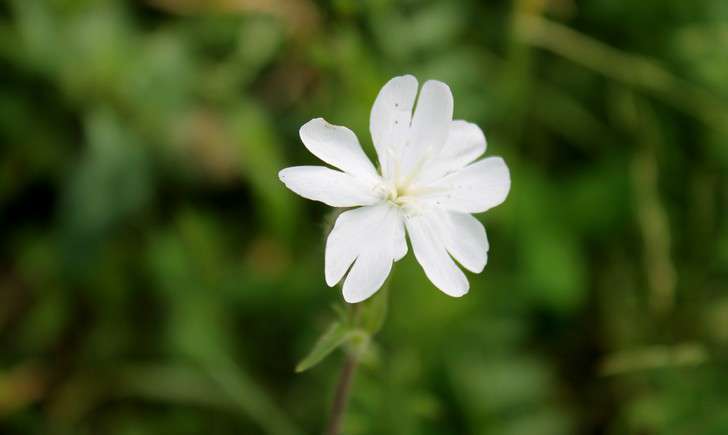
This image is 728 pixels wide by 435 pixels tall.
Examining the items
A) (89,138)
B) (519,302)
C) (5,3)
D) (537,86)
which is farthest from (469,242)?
(5,3)

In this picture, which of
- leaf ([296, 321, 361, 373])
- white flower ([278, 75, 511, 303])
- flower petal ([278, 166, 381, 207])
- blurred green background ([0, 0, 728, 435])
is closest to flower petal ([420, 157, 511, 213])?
white flower ([278, 75, 511, 303])

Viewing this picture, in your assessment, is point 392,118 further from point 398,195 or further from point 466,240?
point 466,240

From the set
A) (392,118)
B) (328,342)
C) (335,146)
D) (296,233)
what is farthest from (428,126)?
(296,233)

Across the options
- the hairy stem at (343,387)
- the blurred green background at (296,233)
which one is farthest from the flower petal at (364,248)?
the blurred green background at (296,233)

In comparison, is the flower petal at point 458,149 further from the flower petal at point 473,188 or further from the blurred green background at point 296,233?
the blurred green background at point 296,233

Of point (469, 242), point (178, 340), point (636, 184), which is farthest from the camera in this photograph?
point (636, 184)

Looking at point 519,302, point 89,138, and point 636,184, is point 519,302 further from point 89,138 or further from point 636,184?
point 89,138

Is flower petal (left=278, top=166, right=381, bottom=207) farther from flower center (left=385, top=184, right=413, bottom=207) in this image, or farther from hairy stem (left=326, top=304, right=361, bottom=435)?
hairy stem (left=326, top=304, right=361, bottom=435)

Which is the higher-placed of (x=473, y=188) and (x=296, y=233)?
(x=296, y=233)
